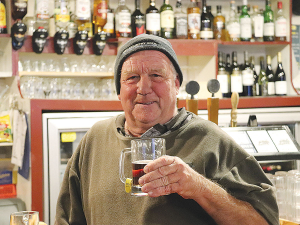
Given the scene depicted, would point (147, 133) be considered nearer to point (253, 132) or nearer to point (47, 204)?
point (253, 132)

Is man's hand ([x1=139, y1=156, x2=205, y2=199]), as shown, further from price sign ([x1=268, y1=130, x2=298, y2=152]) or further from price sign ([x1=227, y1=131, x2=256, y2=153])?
price sign ([x1=268, y1=130, x2=298, y2=152])

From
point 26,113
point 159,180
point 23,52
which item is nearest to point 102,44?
point 23,52

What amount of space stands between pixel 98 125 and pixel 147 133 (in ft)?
0.94

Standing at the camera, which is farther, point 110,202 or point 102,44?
point 102,44

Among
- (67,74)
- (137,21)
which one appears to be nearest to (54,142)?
(67,74)

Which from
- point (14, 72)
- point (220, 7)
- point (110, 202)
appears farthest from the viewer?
point (220, 7)

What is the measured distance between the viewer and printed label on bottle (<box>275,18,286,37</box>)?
12.8 ft

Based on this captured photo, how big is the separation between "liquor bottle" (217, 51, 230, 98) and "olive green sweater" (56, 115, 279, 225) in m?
2.23

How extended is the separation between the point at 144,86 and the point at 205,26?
7.88 feet

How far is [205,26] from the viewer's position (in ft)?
12.5

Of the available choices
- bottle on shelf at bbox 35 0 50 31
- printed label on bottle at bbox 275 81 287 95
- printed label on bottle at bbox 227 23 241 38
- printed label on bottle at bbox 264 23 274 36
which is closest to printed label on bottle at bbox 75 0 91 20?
bottle on shelf at bbox 35 0 50 31

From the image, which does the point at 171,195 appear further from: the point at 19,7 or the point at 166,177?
the point at 19,7

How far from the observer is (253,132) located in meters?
1.98

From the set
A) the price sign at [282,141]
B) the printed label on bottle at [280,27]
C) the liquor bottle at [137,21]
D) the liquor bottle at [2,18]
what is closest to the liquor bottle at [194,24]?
the liquor bottle at [137,21]
